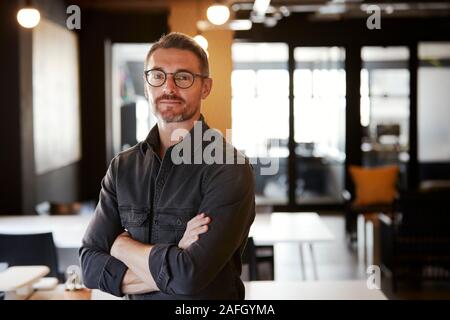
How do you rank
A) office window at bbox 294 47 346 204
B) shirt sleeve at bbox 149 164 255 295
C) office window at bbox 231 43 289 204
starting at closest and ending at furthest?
shirt sleeve at bbox 149 164 255 295 → office window at bbox 231 43 289 204 → office window at bbox 294 47 346 204

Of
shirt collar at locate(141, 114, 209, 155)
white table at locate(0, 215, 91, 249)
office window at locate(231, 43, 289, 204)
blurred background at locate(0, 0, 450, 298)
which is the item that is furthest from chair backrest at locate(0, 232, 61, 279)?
office window at locate(231, 43, 289, 204)

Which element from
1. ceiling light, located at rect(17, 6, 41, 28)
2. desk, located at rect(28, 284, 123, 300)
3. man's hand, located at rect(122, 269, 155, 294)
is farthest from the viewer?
ceiling light, located at rect(17, 6, 41, 28)


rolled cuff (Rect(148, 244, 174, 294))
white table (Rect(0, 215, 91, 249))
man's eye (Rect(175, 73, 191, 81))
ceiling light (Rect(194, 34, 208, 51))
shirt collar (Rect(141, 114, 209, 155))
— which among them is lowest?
white table (Rect(0, 215, 91, 249))

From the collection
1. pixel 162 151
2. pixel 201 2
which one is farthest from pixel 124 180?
pixel 201 2

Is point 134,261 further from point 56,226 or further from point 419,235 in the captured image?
point 419,235

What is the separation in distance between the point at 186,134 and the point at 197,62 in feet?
0.63

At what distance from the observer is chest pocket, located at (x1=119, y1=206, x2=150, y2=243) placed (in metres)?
1.88

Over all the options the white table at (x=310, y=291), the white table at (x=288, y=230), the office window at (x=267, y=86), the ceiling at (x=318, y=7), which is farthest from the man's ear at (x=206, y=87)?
the office window at (x=267, y=86)

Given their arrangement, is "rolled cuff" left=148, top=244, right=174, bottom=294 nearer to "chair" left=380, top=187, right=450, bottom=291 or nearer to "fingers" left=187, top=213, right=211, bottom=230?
"fingers" left=187, top=213, right=211, bottom=230

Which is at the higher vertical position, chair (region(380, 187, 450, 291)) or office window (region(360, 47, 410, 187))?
office window (region(360, 47, 410, 187))

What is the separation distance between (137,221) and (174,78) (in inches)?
15.2

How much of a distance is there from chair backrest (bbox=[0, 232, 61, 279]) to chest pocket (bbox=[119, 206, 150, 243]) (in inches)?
83.4

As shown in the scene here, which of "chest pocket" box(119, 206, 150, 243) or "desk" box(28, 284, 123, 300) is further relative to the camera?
"desk" box(28, 284, 123, 300)
